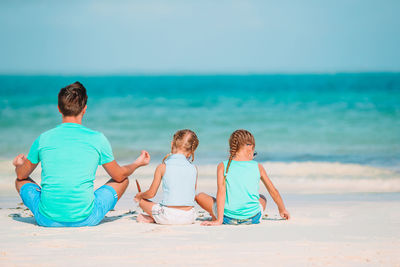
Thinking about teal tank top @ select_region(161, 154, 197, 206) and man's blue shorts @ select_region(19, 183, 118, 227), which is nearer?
man's blue shorts @ select_region(19, 183, 118, 227)

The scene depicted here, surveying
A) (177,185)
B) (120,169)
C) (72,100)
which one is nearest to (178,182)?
(177,185)

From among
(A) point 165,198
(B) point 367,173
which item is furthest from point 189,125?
(A) point 165,198

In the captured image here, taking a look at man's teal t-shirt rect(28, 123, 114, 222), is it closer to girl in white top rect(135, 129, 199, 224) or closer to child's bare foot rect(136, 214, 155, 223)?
girl in white top rect(135, 129, 199, 224)

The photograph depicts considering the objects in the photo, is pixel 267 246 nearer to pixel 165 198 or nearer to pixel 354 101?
pixel 165 198

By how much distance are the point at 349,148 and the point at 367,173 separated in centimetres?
360

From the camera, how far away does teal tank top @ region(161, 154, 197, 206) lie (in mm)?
4473

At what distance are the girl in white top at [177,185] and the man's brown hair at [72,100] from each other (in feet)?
2.70

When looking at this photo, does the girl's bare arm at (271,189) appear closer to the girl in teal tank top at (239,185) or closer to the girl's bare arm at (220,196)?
the girl in teal tank top at (239,185)

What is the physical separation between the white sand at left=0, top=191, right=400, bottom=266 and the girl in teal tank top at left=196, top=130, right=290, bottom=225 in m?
0.16

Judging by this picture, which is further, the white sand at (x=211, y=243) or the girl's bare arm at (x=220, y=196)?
the girl's bare arm at (x=220, y=196)

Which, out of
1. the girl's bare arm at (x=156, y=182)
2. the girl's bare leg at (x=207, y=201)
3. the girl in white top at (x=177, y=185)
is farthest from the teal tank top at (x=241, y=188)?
the girl's bare arm at (x=156, y=182)

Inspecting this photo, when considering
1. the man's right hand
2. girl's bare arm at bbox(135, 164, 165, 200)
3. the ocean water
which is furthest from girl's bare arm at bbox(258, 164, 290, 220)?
the ocean water

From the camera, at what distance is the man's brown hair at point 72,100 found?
4062 millimetres

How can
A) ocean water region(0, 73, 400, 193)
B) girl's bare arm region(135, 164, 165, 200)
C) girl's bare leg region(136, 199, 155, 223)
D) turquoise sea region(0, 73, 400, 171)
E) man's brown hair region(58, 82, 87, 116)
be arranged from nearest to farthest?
man's brown hair region(58, 82, 87, 116)
girl's bare arm region(135, 164, 165, 200)
girl's bare leg region(136, 199, 155, 223)
ocean water region(0, 73, 400, 193)
turquoise sea region(0, 73, 400, 171)
